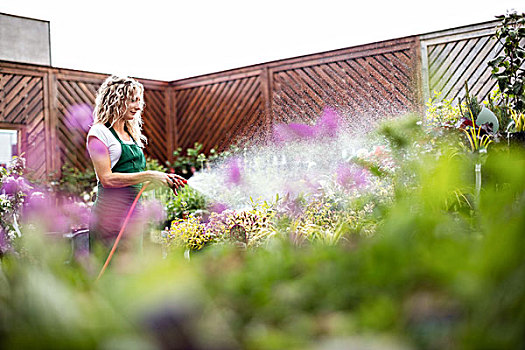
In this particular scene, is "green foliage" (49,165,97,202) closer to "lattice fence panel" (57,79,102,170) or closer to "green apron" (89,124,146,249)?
"lattice fence panel" (57,79,102,170)

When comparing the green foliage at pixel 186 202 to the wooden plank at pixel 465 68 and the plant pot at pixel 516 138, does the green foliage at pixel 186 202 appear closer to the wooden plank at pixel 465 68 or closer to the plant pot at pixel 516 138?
the wooden plank at pixel 465 68

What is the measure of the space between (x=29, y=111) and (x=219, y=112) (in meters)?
2.36

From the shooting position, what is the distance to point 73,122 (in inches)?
258

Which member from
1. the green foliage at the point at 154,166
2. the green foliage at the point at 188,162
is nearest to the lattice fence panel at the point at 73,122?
A: the green foliage at the point at 154,166

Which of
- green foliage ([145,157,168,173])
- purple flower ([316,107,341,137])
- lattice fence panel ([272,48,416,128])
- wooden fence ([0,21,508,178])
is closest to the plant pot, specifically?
purple flower ([316,107,341,137])

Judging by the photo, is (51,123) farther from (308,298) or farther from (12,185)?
(308,298)

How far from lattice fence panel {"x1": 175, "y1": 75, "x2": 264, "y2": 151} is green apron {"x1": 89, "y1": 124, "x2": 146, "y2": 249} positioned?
4555mm

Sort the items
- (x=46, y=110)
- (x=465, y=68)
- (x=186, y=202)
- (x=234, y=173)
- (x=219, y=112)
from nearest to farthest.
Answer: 1. (x=234, y=173)
2. (x=186, y=202)
3. (x=465, y=68)
4. (x=46, y=110)
5. (x=219, y=112)

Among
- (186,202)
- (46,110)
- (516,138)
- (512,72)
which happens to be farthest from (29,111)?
(516,138)

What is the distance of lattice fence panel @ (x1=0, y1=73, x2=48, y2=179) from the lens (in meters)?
5.98

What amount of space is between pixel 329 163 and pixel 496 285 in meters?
3.63

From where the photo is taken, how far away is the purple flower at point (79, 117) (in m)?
6.54

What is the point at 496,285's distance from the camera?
334mm

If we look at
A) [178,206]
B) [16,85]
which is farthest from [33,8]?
[178,206]
